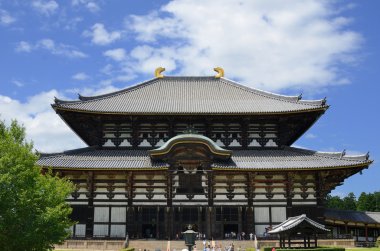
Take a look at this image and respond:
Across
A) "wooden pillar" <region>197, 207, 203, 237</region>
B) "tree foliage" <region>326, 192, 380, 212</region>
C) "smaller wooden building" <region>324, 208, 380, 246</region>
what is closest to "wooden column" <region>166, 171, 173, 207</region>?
"wooden pillar" <region>197, 207, 203, 237</region>

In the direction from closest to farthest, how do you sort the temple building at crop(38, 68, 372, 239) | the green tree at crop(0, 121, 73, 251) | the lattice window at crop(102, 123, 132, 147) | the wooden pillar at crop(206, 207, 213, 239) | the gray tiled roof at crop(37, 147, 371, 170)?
the green tree at crop(0, 121, 73, 251), the wooden pillar at crop(206, 207, 213, 239), the gray tiled roof at crop(37, 147, 371, 170), the temple building at crop(38, 68, 372, 239), the lattice window at crop(102, 123, 132, 147)

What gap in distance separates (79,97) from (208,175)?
1774cm

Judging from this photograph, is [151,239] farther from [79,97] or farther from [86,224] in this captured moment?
[79,97]

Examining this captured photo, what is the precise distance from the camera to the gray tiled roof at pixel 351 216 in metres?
54.1

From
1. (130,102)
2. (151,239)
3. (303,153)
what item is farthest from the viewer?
(130,102)

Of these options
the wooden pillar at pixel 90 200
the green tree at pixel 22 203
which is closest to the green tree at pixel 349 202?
the wooden pillar at pixel 90 200

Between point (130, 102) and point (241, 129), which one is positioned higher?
point (130, 102)

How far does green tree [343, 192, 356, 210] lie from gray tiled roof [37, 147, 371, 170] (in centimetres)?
8986

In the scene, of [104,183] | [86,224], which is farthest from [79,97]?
[86,224]

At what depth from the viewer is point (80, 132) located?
54812mm

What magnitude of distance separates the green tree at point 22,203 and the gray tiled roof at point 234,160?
50.5ft

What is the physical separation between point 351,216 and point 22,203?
40.4m

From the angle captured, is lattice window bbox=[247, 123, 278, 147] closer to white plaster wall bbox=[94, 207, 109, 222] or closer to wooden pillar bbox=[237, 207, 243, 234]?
wooden pillar bbox=[237, 207, 243, 234]

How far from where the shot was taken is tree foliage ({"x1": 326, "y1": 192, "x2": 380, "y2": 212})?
12375 centimetres
